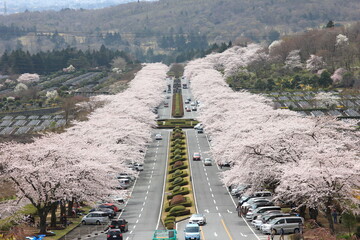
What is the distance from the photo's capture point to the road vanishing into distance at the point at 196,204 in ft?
150

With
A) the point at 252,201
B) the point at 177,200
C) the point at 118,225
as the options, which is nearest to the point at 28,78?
the point at 177,200

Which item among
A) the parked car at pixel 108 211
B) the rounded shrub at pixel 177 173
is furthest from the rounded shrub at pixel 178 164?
the parked car at pixel 108 211

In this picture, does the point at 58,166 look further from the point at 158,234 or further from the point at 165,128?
the point at 165,128

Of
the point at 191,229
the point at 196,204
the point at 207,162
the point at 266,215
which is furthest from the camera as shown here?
the point at 207,162

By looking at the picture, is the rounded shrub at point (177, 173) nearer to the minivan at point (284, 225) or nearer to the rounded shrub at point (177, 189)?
the rounded shrub at point (177, 189)

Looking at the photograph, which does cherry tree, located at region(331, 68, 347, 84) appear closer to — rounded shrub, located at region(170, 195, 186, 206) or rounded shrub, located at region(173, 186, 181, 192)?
rounded shrub, located at region(173, 186, 181, 192)

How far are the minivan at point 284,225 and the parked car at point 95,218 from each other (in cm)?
1452

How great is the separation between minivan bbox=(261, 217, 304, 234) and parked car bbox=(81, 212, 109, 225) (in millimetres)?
14520

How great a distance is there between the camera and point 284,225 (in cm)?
4356

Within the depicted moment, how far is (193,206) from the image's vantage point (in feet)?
188

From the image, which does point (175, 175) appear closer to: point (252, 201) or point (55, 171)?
point (252, 201)

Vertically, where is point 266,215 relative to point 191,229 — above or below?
below

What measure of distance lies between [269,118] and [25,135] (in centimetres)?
4384

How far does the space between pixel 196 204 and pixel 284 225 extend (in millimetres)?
15797
